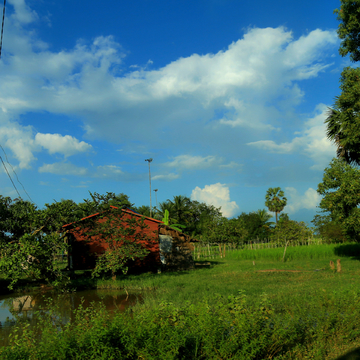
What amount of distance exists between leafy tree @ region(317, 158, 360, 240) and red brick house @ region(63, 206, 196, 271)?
1104cm

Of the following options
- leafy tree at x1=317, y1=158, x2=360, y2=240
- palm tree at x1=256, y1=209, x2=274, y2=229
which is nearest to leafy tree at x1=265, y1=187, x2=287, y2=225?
palm tree at x1=256, y1=209, x2=274, y2=229

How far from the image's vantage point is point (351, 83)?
16406 millimetres

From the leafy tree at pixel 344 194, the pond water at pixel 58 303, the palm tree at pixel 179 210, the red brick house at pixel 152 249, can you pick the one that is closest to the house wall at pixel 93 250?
the red brick house at pixel 152 249

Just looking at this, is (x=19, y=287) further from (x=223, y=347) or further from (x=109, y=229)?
(x=223, y=347)

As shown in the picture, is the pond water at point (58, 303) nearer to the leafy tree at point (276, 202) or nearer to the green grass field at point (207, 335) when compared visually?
the green grass field at point (207, 335)

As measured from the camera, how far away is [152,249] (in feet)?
74.9

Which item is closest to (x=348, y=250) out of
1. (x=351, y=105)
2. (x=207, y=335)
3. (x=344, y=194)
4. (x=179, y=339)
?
(x=344, y=194)

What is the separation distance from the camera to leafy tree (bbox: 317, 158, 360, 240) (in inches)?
734

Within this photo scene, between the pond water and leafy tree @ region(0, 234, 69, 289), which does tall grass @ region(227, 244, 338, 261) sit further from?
leafy tree @ region(0, 234, 69, 289)

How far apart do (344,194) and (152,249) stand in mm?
13701

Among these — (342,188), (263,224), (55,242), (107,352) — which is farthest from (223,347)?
(263,224)

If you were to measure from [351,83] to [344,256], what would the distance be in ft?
66.5

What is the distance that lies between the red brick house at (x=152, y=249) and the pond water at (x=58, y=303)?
638 cm

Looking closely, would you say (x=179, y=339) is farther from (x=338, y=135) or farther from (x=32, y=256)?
(x=338, y=135)
